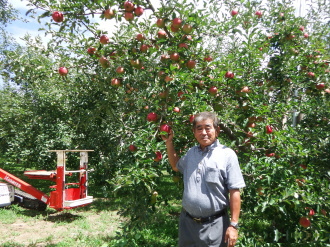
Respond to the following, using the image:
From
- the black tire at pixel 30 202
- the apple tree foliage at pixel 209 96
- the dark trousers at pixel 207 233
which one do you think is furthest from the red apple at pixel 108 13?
the black tire at pixel 30 202

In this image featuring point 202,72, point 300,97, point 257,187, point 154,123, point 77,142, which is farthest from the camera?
point 77,142

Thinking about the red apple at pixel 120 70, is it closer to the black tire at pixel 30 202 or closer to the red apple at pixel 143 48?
the red apple at pixel 143 48

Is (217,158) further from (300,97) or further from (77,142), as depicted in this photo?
(77,142)

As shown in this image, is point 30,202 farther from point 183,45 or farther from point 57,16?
point 183,45

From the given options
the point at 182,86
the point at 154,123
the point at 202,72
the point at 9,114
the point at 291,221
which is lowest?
the point at 291,221

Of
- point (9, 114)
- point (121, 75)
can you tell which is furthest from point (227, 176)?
point (9, 114)

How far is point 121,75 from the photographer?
3.29 meters

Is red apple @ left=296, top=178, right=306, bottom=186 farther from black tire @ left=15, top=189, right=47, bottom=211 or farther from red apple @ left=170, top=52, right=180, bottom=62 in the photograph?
black tire @ left=15, top=189, right=47, bottom=211

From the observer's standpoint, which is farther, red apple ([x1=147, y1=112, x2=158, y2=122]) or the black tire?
the black tire

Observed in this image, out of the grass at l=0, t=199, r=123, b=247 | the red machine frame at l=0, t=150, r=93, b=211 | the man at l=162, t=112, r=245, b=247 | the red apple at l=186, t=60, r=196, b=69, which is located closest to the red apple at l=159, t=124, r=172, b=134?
Answer: the man at l=162, t=112, r=245, b=247

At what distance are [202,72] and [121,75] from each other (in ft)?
2.83

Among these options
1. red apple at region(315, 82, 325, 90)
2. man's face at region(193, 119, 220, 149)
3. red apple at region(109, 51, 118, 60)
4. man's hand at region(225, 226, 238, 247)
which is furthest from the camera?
red apple at region(315, 82, 325, 90)

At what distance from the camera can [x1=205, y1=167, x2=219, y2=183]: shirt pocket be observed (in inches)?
77.0

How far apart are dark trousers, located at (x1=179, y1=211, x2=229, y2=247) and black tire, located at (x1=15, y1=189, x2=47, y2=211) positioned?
4.64m
